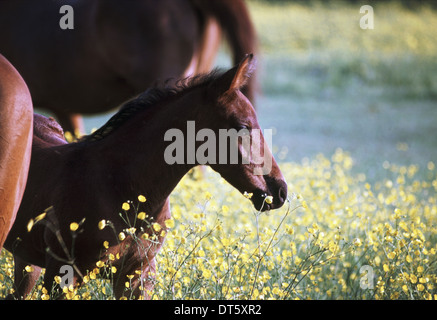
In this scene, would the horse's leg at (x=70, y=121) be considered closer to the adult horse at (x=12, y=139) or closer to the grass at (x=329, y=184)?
the grass at (x=329, y=184)

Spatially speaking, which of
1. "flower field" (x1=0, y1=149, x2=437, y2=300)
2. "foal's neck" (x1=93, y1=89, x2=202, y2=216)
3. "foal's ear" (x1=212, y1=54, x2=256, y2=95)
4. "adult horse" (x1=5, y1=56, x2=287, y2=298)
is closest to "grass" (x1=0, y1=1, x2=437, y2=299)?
"flower field" (x1=0, y1=149, x2=437, y2=300)

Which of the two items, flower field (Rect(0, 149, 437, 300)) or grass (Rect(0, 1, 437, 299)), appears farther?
grass (Rect(0, 1, 437, 299))

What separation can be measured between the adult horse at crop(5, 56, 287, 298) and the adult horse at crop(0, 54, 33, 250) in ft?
1.90

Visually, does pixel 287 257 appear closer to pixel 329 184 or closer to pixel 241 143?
pixel 241 143

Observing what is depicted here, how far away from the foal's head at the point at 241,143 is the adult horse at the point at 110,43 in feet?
9.70

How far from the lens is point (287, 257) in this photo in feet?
13.3

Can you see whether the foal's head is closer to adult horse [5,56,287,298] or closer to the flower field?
adult horse [5,56,287,298]

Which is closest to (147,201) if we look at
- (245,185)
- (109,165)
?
(109,165)

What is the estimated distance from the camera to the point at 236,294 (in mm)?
3191

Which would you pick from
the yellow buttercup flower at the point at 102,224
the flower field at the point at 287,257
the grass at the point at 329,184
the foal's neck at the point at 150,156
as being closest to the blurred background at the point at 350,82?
the grass at the point at 329,184

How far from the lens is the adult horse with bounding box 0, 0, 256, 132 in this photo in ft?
20.9

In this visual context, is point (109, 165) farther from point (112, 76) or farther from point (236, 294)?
point (112, 76)

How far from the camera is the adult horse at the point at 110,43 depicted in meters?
6.36
